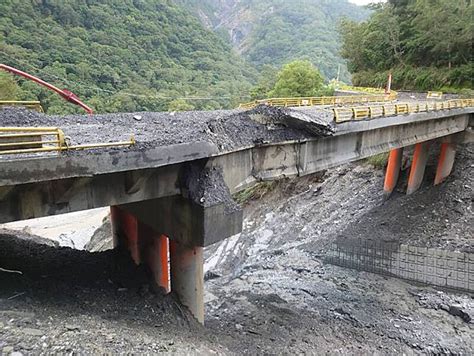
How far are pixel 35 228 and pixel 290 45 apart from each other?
13071 centimetres

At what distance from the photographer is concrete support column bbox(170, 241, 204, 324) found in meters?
10.5

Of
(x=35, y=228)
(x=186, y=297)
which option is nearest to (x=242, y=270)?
(x=186, y=297)

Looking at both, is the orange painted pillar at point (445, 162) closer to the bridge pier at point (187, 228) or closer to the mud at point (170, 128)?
the mud at point (170, 128)

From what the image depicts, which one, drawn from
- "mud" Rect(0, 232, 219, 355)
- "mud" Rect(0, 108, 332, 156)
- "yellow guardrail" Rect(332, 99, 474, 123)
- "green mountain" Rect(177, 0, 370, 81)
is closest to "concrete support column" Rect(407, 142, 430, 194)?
"yellow guardrail" Rect(332, 99, 474, 123)

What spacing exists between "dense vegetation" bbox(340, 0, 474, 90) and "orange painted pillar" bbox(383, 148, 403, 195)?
11.8 m

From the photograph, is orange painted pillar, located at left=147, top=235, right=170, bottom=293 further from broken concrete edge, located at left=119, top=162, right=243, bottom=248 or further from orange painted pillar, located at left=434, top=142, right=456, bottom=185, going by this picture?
→ orange painted pillar, located at left=434, top=142, right=456, bottom=185

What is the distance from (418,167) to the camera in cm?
2236

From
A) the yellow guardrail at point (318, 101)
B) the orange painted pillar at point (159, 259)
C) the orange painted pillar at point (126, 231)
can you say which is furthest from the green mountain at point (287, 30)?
the orange painted pillar at point (159, 259)

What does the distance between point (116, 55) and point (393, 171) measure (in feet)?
201

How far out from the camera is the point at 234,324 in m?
12.4

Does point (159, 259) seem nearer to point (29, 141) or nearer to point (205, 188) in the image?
point (205, 188)

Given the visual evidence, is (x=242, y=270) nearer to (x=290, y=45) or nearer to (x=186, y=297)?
(x=186, y=297)

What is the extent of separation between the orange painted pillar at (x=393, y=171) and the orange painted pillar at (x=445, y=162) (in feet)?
7.46

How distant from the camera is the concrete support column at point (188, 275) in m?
10.5
